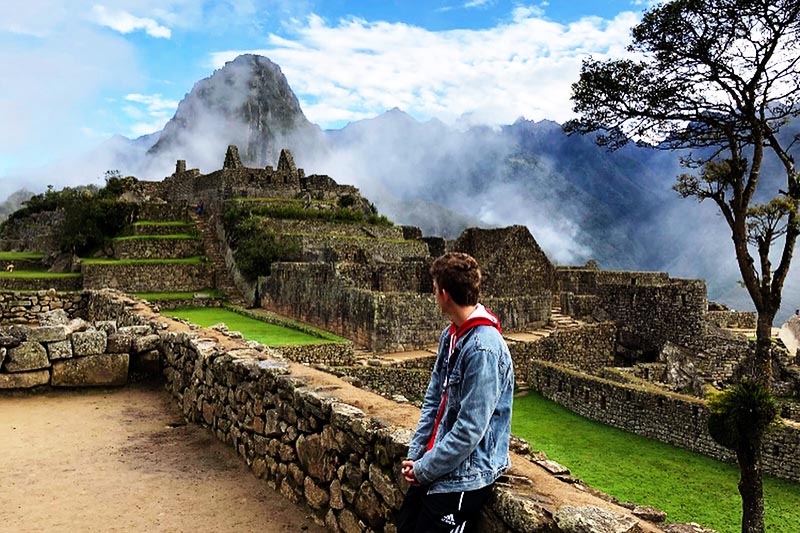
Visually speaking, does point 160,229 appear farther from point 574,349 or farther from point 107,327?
point 107,327

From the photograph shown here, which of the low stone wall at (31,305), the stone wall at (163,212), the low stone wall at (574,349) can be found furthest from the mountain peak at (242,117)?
the low stone wall at (31,305)

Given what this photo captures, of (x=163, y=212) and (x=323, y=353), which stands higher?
(x=163, y=212)

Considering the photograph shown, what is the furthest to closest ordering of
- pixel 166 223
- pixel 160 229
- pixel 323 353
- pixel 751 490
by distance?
pixel 166 223, pixel 160 229, pixel 323 353, pixel 751 490

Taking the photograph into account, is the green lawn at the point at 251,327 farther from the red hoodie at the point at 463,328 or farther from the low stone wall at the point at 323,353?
the red hoodie at the point at 463,328

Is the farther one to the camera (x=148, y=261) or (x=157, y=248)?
(x=157, y=248)

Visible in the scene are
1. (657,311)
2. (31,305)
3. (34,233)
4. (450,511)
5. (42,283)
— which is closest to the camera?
(450,511)

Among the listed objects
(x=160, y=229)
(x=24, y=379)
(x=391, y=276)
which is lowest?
(x=24, y=379)

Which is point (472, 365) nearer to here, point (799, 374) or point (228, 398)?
point (228, 398)

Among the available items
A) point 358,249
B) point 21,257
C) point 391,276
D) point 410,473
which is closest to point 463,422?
point 410,473

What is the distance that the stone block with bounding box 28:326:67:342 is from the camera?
23.9 ft

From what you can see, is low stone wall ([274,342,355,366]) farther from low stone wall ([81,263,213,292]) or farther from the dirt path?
low stone wall ([81,263,213,292])

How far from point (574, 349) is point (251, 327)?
9646 millimetres

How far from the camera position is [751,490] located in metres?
8.04

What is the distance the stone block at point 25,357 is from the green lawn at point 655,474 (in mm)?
7765
